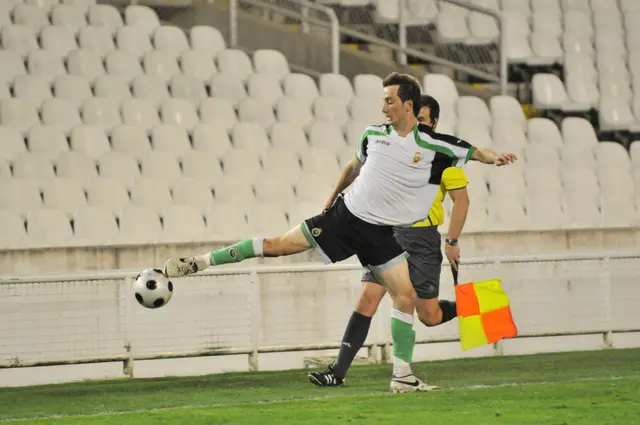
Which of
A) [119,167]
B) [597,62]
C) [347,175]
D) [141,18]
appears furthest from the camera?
[597,62]

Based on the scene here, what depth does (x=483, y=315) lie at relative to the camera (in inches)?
326

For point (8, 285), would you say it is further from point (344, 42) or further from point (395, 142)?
point (344, 42)

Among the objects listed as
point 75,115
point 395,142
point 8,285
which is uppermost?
point 75,115

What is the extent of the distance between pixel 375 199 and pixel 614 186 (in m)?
7.37

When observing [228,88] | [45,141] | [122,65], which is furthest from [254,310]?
[122,65]

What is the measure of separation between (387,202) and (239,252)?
2.80ft

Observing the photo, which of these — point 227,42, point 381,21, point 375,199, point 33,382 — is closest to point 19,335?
point 33,382

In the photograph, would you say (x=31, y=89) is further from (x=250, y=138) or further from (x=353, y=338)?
(x=353, y=338)

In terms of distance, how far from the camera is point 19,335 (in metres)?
8.71

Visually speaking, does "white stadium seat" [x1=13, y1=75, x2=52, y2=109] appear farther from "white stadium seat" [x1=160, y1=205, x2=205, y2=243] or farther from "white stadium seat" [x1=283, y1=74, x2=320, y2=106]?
"white stadium seat" [x1=283, y1=74, x2=320, y2=106]

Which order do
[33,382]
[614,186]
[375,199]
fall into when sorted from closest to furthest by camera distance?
[375,199] → [33,382] → [614,186]

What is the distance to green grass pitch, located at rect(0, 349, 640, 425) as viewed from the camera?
5.90 metres

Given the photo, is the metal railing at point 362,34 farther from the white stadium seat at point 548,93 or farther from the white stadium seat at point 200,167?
the white stadium seat at point 200,167

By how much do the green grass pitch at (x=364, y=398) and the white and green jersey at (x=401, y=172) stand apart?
1.02m
